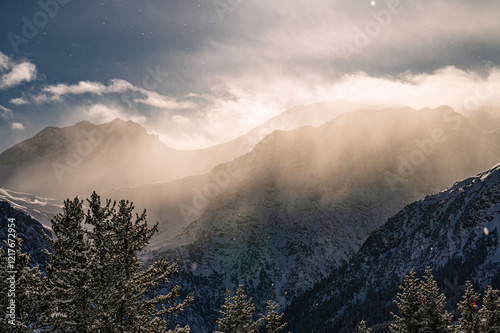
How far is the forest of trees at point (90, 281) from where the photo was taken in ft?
58.1

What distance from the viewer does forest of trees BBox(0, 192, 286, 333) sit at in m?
17.7

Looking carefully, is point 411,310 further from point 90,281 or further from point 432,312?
point 90,281

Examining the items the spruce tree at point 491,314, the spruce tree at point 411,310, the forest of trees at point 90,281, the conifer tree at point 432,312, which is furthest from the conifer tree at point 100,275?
the spruce tree at point 491,314

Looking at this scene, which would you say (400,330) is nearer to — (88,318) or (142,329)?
(142,329)

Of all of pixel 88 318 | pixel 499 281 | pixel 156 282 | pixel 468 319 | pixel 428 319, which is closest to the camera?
pixel 88 318

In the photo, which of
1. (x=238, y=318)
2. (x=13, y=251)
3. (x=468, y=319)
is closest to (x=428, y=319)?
(x=468, y=319)

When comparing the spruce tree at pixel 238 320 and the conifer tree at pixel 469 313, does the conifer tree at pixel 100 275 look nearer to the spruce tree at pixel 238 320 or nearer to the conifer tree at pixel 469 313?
the spruce tree at pixel 238 320

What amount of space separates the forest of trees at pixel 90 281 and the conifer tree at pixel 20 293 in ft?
0.14

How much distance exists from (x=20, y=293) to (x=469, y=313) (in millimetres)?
32886

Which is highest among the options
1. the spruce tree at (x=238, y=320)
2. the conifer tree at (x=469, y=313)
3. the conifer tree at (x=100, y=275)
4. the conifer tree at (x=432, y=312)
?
the conifer tree at (x=100, y=275)

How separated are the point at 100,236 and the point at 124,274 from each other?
2.22 meters

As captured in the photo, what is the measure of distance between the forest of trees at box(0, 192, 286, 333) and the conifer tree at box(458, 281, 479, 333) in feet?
78.8

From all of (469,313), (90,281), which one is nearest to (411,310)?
(469,313)

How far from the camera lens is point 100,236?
18.8 metres
